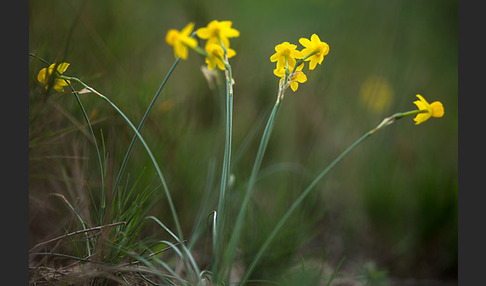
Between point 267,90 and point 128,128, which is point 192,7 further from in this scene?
point 128,128

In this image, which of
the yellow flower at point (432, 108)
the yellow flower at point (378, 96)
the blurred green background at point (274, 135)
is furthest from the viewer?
the yellow flower at point (378, 96)

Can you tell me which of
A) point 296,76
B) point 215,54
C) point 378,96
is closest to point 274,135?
point 378,96

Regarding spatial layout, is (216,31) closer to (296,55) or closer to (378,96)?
(296,55)

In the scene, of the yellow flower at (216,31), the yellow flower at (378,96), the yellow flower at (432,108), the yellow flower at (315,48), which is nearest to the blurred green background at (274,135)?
the yellow flower at (378,96)

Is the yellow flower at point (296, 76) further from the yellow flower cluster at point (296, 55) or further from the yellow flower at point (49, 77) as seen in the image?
the yellow flower at point (49, 77)

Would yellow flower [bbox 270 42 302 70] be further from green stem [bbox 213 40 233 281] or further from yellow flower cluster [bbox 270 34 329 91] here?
green stem [bbox 213 40 233 281]

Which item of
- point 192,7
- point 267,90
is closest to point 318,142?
point 267,90

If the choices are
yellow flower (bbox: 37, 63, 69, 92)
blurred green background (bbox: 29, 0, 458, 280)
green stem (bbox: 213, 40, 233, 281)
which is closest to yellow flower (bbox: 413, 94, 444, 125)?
green stem (bbox: 213, 40, 233, 281)

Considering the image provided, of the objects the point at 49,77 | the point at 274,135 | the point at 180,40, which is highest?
the point at 180,40
